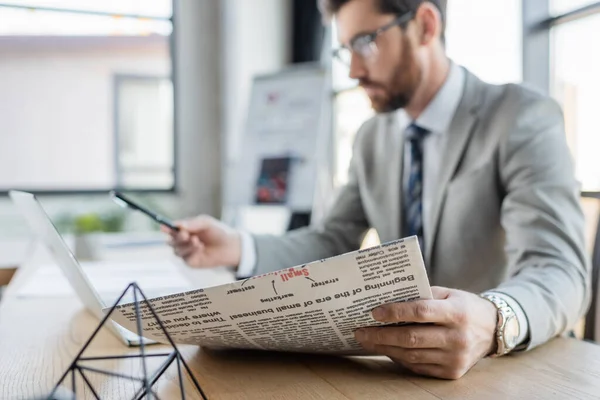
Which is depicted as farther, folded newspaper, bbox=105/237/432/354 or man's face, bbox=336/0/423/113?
man's face, bbox=336/0/423/113

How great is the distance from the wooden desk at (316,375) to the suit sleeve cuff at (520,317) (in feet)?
0.07

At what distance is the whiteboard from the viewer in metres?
2.92

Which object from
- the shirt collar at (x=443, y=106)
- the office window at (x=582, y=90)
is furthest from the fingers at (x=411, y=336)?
the office window at (x=582, y=90)

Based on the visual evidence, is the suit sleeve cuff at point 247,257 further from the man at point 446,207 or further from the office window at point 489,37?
the office window at point 489,37

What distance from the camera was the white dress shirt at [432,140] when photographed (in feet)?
4.28

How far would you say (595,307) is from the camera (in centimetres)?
108

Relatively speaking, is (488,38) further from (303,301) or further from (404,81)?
(303,301)

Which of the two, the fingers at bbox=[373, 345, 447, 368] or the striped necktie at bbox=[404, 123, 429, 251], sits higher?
the striped necktie at bbox=[404, 123, 429, 251]

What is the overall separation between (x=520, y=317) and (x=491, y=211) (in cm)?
50

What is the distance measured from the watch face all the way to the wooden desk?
0.02 meters

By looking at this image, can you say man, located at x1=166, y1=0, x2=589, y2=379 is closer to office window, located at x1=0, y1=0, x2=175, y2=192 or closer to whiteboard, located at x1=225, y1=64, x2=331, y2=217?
whiteboard, located at x1=225, y1=64, x2=331, y2=217

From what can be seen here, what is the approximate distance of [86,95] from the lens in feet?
12.2

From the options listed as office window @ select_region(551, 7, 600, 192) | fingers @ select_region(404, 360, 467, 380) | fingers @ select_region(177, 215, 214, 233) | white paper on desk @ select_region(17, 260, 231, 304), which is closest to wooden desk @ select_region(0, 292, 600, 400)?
fingers @ select_region(404, 360, 467, 380)

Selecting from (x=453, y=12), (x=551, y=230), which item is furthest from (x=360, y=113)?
(x=551, y=230)
